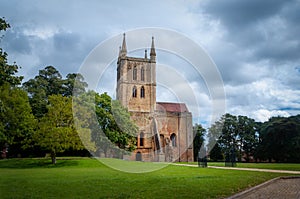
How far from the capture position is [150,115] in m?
49.7

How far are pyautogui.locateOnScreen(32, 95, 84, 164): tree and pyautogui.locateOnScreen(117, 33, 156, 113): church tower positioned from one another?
21414 mm

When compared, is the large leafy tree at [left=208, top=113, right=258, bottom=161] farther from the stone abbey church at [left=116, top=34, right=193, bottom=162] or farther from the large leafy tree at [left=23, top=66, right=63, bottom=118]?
the large leafy tree at [left=23, top=66, right=63, bottom=118]

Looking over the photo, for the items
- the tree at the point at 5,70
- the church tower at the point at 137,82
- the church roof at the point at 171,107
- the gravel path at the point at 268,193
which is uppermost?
the church tower at the point at 137,82

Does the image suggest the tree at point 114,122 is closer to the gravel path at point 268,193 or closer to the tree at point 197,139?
the tree at point 197,139

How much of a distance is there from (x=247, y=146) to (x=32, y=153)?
4078cm

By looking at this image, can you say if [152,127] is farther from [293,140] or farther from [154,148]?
[293,140]

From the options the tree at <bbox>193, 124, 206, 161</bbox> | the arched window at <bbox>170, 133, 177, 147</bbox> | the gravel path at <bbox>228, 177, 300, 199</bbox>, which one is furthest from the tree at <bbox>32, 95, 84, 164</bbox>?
the tree at <bbox>193, 124, 206, 161</bbox>

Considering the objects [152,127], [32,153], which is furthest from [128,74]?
[32,153]

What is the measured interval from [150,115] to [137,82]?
7211 millimetres

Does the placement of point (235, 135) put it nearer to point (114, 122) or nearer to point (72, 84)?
point (114, 122)

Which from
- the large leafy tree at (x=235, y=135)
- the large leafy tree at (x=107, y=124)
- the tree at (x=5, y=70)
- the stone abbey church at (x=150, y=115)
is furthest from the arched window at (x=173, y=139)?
the tree at (x=5, y=70)

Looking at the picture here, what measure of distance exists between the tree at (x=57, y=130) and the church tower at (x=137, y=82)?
21.4 meters

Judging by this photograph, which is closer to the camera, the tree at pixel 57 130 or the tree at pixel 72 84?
the tree at pixel 57 130

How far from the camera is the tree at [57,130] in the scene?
27828 millimetres
